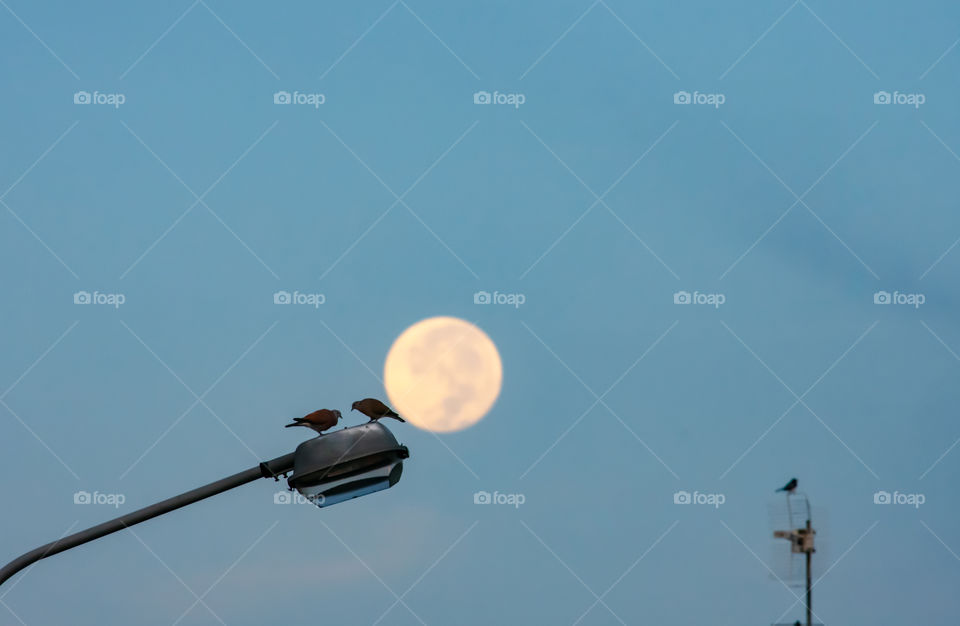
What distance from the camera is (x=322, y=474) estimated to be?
863 cm

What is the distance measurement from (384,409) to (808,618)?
12.8 m

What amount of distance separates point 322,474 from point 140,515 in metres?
1.60

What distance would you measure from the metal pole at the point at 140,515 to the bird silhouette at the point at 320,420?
287mm

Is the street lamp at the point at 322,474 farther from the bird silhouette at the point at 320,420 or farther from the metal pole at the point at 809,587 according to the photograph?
the metal pole at the point at 809,587

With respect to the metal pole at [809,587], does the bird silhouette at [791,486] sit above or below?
above

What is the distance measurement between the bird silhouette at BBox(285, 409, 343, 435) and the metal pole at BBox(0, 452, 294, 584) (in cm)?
29

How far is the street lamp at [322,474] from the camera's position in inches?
340

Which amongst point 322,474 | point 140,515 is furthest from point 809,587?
point 140,515

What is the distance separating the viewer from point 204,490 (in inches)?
352

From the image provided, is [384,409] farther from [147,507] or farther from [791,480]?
[791,480]

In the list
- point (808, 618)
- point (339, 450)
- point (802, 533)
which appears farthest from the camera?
point (802, 533)

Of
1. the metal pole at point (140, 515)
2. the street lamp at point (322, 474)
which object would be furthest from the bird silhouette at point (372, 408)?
the metal pole at point (140, 515)

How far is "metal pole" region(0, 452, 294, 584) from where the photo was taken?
8.91 m

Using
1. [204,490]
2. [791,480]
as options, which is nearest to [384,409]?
[204,490]
